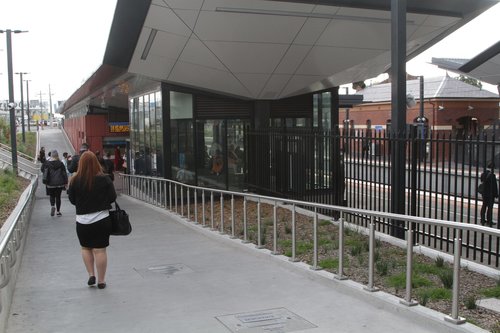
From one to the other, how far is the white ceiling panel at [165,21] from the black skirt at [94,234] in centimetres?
679

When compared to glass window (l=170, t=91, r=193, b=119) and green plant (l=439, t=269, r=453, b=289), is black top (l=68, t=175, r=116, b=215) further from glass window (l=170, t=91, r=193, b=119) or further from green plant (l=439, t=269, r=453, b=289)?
glass window (l=170, t=91, r=193, b=119)

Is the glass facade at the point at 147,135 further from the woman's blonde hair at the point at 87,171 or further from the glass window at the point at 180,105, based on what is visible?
the woman's blonde hair at the point at 87,171

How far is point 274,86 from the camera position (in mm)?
15578

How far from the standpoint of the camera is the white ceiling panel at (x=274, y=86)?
49.4ft

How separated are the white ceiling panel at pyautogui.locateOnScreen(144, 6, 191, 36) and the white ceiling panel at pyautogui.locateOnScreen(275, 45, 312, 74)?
2.80 metres

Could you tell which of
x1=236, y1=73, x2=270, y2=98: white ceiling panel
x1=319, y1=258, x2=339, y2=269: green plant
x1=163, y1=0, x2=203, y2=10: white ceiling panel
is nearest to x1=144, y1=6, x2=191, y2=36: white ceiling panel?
x1=163, y1=0, x2=203, y2=10: white ceiling panel

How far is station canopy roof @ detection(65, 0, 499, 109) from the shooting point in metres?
11.9

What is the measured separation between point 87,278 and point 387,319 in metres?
3.62

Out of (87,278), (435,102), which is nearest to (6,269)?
(87,278)

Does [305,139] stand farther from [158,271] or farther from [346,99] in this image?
[346,99]

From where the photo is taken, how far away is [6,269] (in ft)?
15.5

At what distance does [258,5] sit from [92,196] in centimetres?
745

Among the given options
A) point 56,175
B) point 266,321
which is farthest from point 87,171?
point 56,175

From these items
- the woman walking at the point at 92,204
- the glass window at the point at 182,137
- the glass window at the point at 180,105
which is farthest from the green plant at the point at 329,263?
the glass window at the point at 180,105
